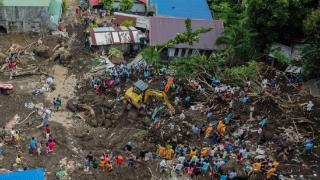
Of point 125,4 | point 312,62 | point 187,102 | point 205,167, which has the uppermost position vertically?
point 125,4

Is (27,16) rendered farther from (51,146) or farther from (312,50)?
(312,50)

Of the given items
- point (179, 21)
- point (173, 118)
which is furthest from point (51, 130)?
point (179, 21)

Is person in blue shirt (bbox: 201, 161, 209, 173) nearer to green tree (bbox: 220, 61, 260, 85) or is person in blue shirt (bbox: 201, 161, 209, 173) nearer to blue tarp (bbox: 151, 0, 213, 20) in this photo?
green tree (bbox: 220, 61, 260, 85)

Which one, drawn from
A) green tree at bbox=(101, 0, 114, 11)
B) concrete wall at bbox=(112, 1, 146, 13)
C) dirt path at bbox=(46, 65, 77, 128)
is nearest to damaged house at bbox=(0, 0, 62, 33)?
green tree at bbox=(101, 0, 114, 11)

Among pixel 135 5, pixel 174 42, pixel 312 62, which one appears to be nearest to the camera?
pixel 312 62

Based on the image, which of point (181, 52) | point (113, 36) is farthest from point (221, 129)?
point (113, 36)

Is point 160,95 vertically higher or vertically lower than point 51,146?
higher

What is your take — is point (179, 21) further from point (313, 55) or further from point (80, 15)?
point (313, 55)
